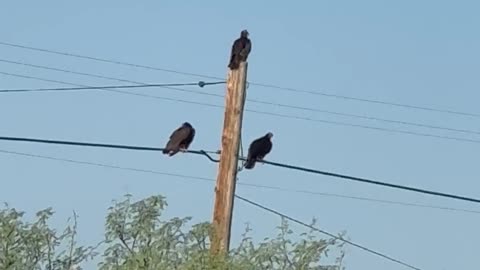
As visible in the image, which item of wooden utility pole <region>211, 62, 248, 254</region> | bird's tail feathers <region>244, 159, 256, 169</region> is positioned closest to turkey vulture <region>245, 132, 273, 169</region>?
bird's tail feathers <region>244, 159, 256, 169</region>


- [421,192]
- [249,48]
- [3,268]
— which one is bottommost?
[3,268]

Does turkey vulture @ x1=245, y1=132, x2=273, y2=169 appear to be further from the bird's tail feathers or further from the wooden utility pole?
the wooden utility pole

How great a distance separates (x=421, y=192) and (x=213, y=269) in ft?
23.8

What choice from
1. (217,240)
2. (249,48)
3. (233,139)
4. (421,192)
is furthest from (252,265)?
(421,192)

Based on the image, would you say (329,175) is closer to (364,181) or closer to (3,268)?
(364,181)

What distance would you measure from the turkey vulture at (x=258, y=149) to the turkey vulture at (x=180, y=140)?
0.71 meters

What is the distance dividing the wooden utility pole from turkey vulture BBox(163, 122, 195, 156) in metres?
1.50

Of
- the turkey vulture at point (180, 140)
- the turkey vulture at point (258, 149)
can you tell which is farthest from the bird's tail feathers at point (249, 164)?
the turkey vulture at point (180, 140)

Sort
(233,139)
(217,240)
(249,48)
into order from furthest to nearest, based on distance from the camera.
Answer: (249,48), (233,139), (217,240)

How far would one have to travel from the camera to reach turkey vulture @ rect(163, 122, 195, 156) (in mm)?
16562

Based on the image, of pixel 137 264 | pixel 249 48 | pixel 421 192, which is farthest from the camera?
pixel 421 192

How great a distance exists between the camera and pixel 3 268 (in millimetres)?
11109

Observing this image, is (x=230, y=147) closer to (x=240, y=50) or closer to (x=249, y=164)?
(x=249, y=164)

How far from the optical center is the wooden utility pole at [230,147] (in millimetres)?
14820
